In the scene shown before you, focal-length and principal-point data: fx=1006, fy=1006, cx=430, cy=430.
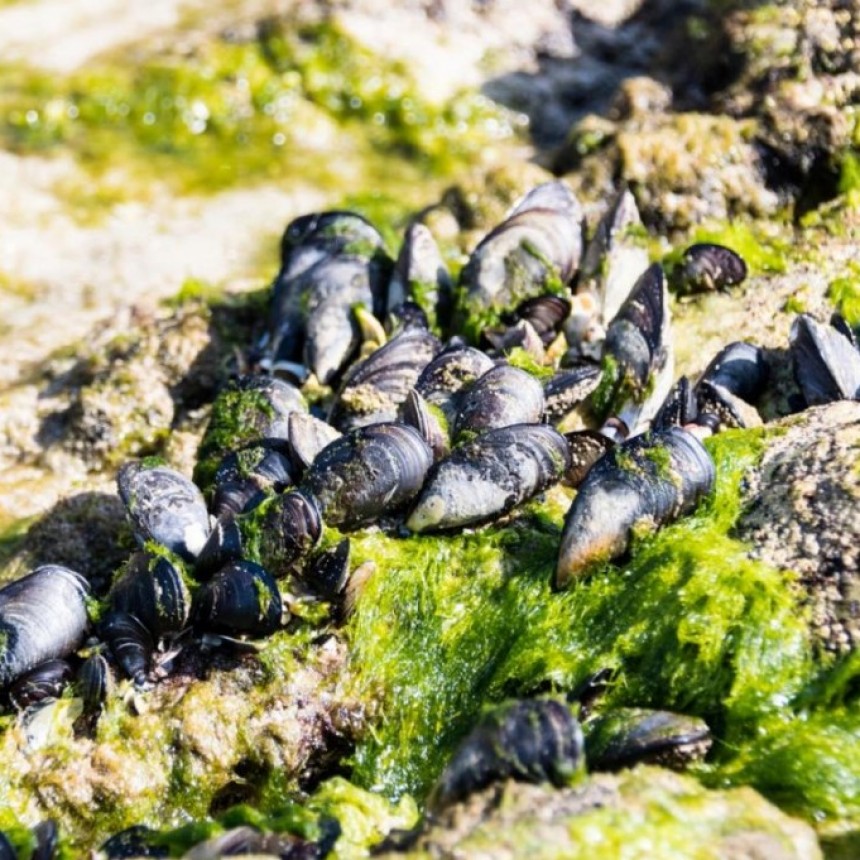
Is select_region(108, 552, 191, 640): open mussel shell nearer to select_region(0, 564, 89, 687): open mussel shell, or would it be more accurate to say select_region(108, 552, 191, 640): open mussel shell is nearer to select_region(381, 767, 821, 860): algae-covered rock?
select_region(0, 564, 89, 687): open mussel shell

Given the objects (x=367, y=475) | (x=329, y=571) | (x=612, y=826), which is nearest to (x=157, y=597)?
(x=329, y=571)

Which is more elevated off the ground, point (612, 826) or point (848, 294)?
point (848, 294)

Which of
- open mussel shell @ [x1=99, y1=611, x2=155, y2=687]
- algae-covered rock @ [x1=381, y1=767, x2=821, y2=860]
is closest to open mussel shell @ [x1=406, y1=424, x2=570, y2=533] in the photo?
open mussel shell @ [x1=99, y1=611, x2=155, y2=687]

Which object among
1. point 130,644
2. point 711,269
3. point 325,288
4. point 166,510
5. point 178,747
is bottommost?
point 178,747

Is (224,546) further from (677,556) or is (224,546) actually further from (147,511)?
(677,556)

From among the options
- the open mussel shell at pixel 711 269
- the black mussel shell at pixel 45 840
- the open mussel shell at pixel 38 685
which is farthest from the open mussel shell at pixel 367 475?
the open mussel shell at pixel 711 269

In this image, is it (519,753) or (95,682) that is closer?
(519,753)

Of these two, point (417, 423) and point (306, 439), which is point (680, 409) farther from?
point (306, 439)
